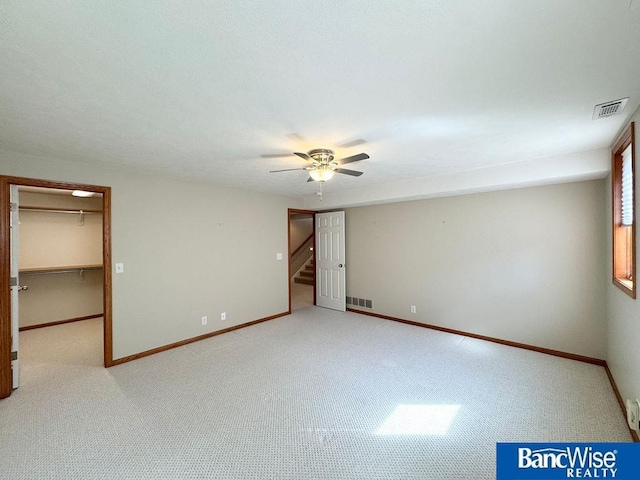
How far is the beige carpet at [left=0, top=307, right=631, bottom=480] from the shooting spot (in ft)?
5.97

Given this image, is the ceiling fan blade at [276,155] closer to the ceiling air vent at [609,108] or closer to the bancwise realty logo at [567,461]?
the ceiling air vent at [609,108]

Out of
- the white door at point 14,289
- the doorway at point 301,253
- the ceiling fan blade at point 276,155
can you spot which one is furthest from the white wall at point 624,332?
the doorway at point 301,253

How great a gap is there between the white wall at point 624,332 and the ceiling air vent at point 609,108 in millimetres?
135

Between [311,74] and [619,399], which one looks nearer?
[311,74]

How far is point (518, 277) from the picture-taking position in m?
3.65

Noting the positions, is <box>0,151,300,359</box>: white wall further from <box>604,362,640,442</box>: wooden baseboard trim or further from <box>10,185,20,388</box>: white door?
<box>604,362,640,442</box>: wooden baseboard trim

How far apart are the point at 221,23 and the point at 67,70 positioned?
941mm

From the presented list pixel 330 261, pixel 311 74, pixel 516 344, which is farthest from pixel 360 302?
pixel 311 74

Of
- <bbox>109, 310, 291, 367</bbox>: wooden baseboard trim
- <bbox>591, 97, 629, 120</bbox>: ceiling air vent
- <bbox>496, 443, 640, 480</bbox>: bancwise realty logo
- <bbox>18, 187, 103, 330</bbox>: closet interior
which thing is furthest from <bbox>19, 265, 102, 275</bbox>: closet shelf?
<bbox>591, 97, 629, 120</bbox>: ceiling air vent

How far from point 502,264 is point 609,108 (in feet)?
7.55

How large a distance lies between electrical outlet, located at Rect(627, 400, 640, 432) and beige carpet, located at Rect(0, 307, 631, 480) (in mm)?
103

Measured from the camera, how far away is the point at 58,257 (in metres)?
4.86

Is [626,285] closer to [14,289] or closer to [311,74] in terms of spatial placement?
[311,74]

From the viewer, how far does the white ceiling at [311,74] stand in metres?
1.09
